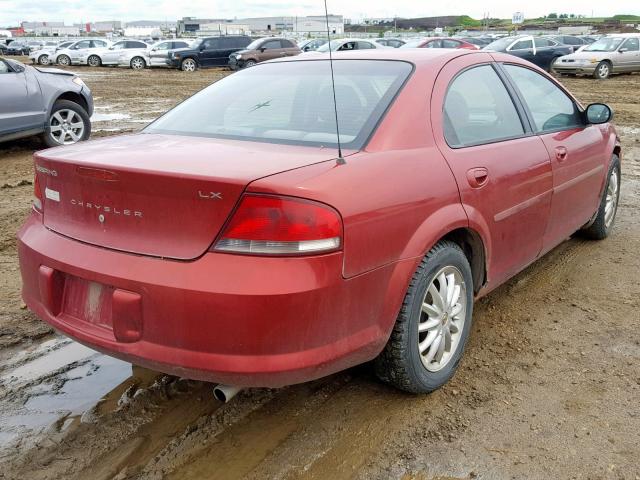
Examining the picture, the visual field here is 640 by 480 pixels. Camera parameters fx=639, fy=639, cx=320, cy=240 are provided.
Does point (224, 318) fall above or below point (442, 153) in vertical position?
below

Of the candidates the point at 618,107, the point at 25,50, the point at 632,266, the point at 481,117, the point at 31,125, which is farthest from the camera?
the point at 25,50

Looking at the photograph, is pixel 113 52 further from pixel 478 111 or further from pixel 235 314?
pixel 235 314

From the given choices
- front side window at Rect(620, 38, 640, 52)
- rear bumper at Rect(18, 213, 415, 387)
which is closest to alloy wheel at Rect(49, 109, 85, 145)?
rear bumper at Rect(18, 213, 415, 387)

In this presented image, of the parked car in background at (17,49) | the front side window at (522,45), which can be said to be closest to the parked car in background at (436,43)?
the front side window at (522,45)

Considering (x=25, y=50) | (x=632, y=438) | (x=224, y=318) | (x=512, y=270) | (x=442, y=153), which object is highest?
(x=25, y=50)

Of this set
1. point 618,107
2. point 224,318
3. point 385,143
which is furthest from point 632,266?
point 618,107

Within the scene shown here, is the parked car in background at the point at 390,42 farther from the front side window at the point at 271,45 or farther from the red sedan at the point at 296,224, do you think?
the red sedan at the point at 296,224

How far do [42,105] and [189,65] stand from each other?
22.6 m

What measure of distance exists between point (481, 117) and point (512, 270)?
2.81ft

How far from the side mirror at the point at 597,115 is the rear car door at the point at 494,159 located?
0.85 m

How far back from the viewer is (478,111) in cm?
336

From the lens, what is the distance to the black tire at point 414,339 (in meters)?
2.64

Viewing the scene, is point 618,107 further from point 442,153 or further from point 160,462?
point 160,462

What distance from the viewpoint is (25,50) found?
170 feet
